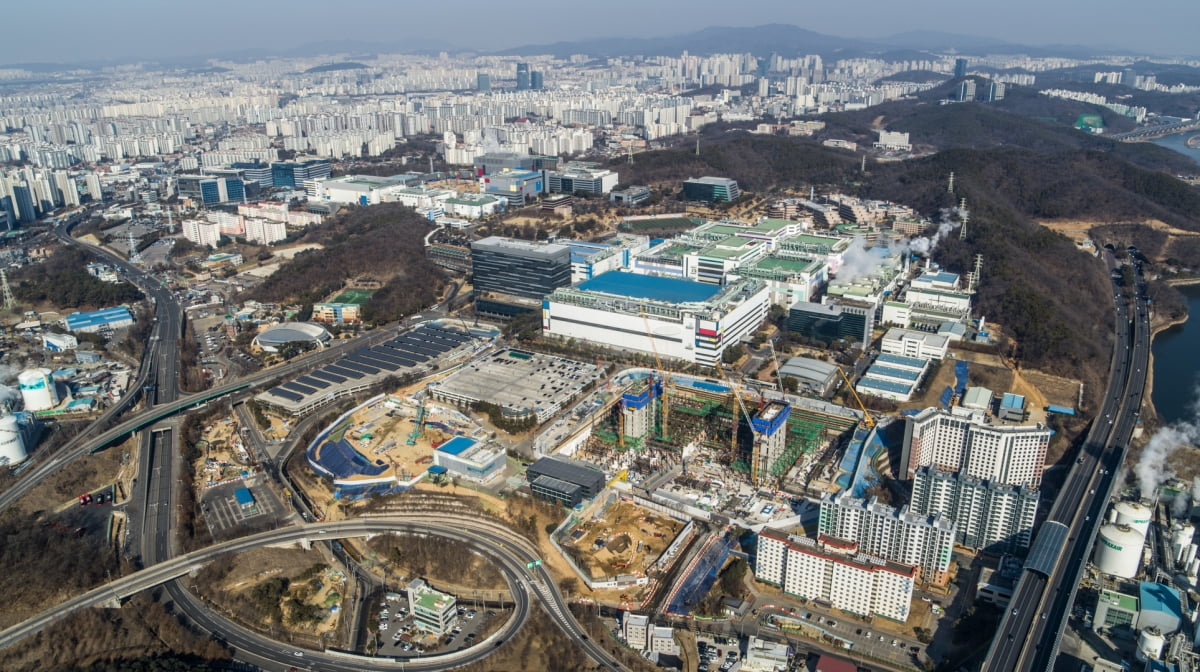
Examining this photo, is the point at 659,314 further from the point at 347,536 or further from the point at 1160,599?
the point at 1160,599

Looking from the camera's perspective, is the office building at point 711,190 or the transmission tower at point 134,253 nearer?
the transmission tower at point 134,253

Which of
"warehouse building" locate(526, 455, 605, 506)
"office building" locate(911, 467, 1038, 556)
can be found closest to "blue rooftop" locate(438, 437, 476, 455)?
"warehouse building" locate(526, 455, 605, 506)

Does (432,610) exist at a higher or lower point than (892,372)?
lower

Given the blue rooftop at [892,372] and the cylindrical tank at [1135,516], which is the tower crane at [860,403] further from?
the cylindrical tank at [1135,516]

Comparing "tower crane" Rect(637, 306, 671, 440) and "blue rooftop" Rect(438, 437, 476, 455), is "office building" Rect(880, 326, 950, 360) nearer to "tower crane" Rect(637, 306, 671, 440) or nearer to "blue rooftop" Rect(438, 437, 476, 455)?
"tower crane" Rect(637, 306, 671, 440)

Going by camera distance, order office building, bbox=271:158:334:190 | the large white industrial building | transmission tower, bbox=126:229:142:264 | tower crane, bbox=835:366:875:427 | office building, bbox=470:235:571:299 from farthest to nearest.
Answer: office building, bbox=271:158:334:190 < transmission tower, bbox=126:229:142:264 < office building, bbox=470:235:571:299 < the large white industrial building < tower crane, bbox=835:366:875:427

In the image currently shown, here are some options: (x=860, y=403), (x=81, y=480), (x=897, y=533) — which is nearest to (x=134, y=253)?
(x=81, y=480)

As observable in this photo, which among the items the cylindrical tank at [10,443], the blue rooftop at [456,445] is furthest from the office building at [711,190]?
the cylindrical tank at [10,443]
